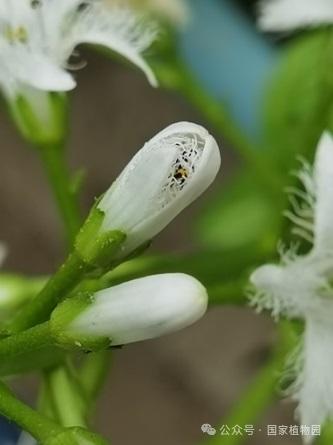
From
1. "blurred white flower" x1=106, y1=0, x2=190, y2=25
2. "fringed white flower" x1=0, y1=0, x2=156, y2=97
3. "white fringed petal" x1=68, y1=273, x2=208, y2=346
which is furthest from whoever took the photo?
"blurred white flower" x1=106, y1=0, x2=190, y2=25

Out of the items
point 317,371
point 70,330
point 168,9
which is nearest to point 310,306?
point 317,371

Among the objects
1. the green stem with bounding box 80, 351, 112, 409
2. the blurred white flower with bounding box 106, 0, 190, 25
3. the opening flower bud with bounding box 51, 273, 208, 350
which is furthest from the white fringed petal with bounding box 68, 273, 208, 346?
the blurred white flower with bounding box 106, 0, 190, 25

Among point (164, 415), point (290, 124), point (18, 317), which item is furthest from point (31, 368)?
point (164, 415)

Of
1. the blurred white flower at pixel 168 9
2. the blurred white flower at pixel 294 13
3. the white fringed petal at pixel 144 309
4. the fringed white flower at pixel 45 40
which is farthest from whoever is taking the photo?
the blurred white flower at pixel 168 9

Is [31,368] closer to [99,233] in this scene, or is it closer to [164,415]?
[99,233]

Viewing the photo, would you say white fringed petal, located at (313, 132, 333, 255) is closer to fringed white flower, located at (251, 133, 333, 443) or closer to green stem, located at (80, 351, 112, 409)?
fringed white flower, located at (251, 133, 333, 443)

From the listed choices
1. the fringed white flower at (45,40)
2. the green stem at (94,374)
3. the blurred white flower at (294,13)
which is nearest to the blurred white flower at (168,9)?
the blurred white flower at (294,13)

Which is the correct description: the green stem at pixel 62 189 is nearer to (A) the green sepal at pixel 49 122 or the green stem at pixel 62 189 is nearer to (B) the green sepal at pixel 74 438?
(A) the green sepal at pixel 49 122
